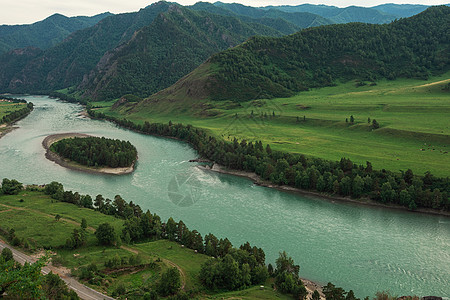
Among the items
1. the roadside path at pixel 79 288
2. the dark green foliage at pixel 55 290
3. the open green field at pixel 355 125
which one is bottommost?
the roadside path at pixel 79 288

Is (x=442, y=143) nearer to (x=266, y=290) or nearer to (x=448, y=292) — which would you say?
(x=448, y=292)

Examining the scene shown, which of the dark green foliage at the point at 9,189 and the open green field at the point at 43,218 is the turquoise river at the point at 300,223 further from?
the dark green foliage at the point at 9,189

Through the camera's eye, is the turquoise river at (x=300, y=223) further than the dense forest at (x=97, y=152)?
No

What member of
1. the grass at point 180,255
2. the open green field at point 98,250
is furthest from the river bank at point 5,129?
the grass at point 180,255

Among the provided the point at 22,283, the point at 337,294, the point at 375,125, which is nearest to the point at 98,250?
the point at 22,283

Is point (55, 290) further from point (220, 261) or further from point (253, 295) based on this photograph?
point (253, 295)

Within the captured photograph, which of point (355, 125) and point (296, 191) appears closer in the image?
point (296, 191)

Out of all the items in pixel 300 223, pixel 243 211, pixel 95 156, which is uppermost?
pixel 95 156

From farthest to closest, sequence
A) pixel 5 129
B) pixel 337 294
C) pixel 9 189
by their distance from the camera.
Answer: pixel 5 129 < pixel 9 189 < pixel 337 294
